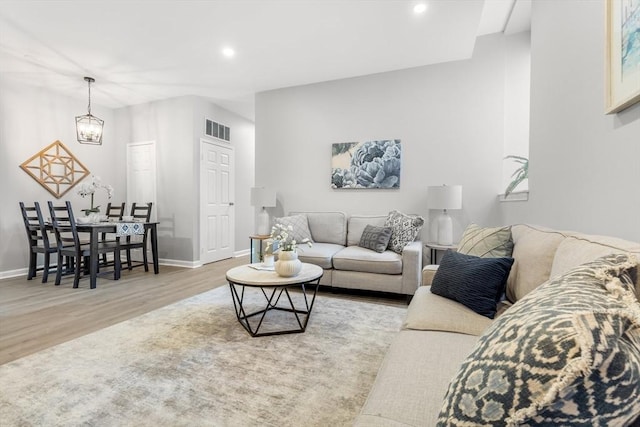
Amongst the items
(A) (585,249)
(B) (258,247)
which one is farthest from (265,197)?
(A) (585,249)

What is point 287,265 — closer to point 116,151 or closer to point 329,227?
point 329,227

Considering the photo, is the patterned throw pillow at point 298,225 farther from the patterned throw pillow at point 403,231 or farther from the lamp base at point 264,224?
the patterned throw pillow at point 403,231

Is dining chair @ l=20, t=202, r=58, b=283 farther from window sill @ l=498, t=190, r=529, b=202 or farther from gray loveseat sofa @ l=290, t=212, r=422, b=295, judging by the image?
window sill @ l=498, t=190, r=529, b=202

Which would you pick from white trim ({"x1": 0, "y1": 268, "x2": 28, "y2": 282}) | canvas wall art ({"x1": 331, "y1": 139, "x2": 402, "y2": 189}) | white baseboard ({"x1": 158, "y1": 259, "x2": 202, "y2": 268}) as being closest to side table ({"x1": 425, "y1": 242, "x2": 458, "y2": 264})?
canvas wall art ({"x1": 331, "y1": 139, "x2": 402, "y2": 189})

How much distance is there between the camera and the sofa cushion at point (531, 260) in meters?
1.40

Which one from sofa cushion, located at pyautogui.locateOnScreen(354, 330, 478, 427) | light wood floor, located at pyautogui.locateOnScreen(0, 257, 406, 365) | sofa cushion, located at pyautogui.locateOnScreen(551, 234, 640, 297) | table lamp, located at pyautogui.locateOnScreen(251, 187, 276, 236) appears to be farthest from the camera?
table lamp, located at pyautogui.locateOnScreen(251, 187, 276, 236)

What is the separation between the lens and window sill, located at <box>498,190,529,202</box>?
2.79 m

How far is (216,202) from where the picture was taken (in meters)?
5.42

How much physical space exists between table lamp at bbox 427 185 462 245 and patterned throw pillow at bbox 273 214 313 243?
1.55 m

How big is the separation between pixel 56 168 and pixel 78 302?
270 centimetres

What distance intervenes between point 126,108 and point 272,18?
152 inches

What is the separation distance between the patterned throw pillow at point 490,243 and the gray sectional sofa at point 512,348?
0.05 metres

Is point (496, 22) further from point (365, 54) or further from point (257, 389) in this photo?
point (257, 389)

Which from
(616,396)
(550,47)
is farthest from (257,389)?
(550,47)
